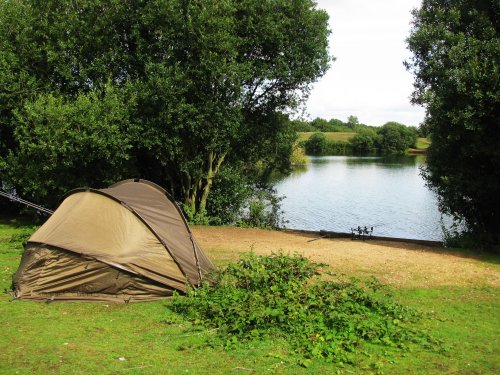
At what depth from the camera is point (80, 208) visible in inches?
354

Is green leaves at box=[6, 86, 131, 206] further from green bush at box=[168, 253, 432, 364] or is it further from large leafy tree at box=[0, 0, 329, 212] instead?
green bush at box=[168, 253, 432, 364]

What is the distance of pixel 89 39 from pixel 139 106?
10.5 ft

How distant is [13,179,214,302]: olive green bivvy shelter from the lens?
27.2ft

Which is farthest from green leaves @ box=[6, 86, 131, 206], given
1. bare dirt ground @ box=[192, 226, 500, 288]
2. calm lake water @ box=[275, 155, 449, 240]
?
calm lake water @ box=[275, 155, 449, 240]

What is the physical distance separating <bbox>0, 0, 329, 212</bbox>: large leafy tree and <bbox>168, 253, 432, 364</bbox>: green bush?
9012mm

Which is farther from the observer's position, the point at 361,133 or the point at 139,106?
the point at 361,133

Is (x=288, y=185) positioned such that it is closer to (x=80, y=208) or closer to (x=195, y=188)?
(x=195, y=188)

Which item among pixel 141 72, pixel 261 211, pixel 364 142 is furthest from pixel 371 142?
pixel 141 72

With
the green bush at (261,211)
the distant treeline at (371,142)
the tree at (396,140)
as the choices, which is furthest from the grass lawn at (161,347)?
the tree at (396,140)

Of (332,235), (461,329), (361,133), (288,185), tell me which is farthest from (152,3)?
(361,133)

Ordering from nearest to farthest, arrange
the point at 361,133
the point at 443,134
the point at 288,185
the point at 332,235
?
the point at 443,134
the point at 332,235
the point at 288,185
the point at 361,133

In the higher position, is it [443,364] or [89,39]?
[89,39]

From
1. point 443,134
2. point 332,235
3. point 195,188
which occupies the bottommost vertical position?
point 332,235

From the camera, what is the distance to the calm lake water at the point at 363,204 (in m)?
24.9
